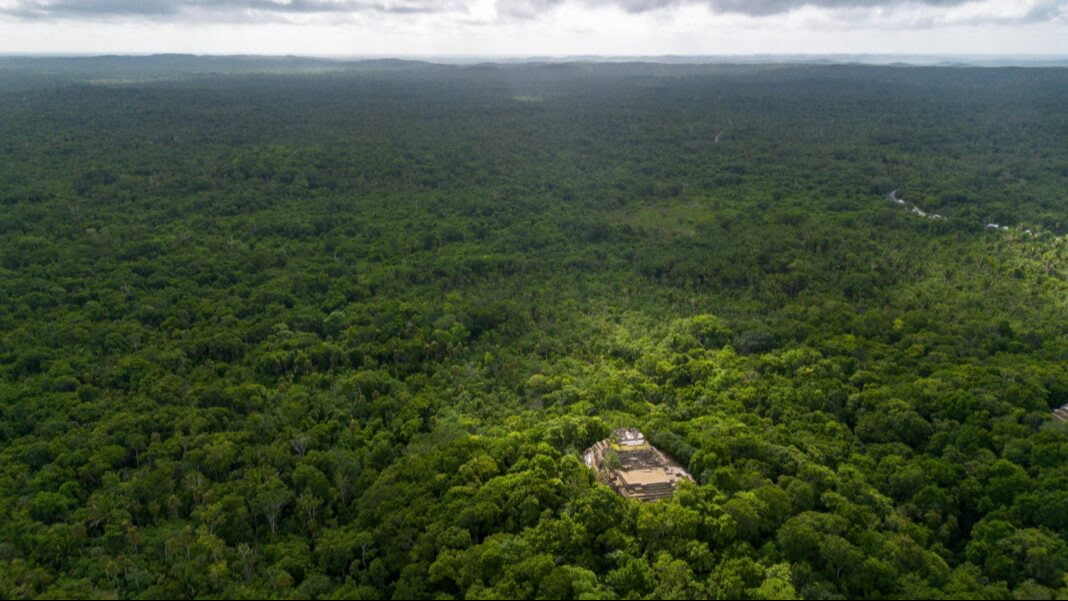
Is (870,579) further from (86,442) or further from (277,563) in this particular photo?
(86,442)

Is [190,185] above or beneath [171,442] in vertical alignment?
above

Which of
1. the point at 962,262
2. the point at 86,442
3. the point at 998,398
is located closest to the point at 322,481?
the point at 86,442

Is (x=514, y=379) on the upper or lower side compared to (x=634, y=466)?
upper

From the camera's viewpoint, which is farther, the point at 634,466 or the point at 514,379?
the point at 514,379

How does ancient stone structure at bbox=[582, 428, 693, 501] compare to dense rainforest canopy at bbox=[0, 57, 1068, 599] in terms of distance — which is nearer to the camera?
dense rainforest canopy at bbox=[0, 57, 1068, 599]
